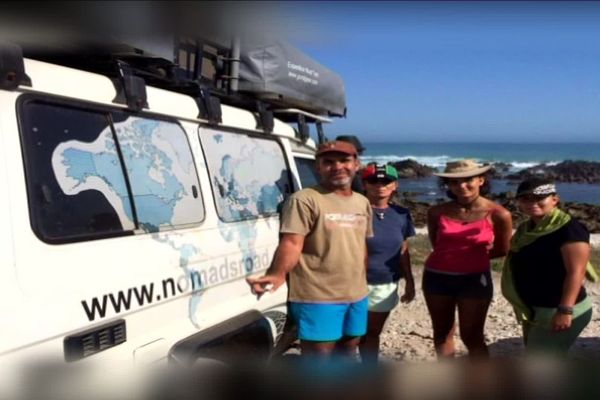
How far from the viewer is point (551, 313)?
145 inches

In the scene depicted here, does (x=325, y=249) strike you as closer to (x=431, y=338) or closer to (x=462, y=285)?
(x=462, y=285)

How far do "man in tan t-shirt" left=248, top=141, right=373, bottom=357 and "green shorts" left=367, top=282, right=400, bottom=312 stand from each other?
1.98ft

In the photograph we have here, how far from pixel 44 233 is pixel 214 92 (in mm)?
1742

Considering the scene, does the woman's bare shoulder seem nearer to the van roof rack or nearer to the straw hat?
the straw hat

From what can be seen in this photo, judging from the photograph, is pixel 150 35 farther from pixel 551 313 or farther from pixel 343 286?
pixel 551 313

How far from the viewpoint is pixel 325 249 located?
352 cm

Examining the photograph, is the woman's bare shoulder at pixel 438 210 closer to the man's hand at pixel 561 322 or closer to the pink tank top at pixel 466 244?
the pink tank top at pixel 466 244

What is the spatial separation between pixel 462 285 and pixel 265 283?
4.95 feet

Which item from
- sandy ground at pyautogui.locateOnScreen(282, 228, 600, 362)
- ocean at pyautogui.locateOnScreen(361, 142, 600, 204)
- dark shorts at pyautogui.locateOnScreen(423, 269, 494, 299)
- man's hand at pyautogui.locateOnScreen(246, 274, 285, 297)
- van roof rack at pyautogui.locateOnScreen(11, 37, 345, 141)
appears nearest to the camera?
van roof rack at pyautogui.locateOnScreen(11, 37, 345, 141)

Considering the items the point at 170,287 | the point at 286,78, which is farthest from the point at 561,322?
the point at 286,78

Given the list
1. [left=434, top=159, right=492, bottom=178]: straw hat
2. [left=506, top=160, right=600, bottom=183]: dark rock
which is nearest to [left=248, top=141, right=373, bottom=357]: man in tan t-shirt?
[left=434, top=159, right=492, bottom=178]: straw hat

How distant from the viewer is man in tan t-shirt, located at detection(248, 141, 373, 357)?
345 centimetres

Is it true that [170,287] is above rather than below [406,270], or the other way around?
above

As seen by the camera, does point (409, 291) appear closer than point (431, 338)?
Yes
